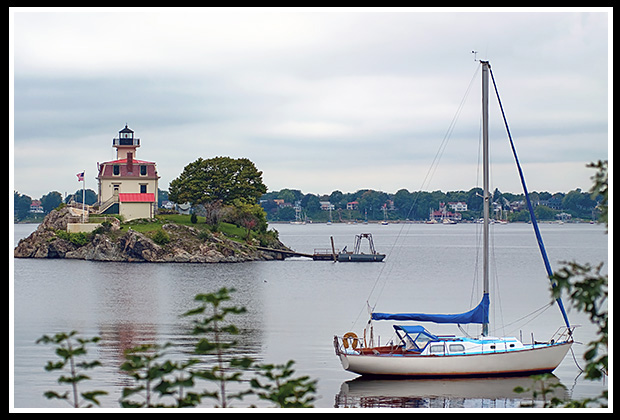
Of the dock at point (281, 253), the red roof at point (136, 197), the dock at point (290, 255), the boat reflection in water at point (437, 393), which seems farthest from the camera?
the dock at point (290, 255)

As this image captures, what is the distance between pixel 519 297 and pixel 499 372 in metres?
24.2

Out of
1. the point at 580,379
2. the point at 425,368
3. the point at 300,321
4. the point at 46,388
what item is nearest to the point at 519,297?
the point at 300,321

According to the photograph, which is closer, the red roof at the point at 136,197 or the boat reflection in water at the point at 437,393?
the boat reflection in water at the point at 437,393

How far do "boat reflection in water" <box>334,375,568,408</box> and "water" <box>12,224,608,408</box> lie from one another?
51 mm

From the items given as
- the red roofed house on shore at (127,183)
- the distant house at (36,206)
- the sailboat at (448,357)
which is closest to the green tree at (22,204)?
the distant house at (36,206)

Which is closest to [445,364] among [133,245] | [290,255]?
[133,245]

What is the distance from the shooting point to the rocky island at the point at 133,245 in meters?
64.9

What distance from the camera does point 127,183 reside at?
7225 centimetres

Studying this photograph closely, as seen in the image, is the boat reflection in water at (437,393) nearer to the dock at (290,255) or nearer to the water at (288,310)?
the water at (288,310)

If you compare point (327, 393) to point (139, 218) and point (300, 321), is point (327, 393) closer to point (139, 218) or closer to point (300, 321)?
point (300, 321)

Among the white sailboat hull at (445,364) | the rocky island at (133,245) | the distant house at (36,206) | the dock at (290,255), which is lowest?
the white sailboat hull at (445,364)

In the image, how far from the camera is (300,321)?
3481 cm
